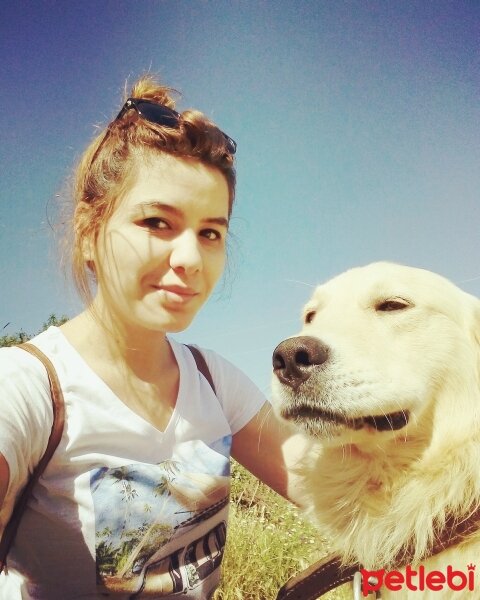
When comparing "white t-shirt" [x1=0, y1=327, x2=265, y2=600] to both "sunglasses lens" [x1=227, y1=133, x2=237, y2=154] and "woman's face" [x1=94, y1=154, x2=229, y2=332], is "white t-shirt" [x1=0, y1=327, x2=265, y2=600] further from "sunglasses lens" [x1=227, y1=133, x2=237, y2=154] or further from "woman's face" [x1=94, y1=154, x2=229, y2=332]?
"sunglasses lens" [x1=227, y1=133, x2=237, y2=154]

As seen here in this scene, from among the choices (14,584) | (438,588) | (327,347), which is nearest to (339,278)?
(327,347)

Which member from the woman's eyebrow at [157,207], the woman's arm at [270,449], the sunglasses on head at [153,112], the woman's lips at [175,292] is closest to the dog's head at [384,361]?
the woman's lips at [175,292]

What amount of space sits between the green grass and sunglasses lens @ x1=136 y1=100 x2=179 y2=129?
2.88 meters

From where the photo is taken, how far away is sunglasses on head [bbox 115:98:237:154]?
2139 mm

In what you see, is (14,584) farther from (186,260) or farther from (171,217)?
(171,217)

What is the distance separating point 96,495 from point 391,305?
1.49 meters

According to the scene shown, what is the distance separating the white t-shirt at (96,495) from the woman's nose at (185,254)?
1.80ft

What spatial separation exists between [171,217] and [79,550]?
1.31 metres

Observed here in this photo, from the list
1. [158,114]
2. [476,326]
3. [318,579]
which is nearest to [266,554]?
[318,579]

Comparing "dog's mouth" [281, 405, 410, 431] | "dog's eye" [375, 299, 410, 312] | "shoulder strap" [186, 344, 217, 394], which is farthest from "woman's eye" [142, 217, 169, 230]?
"dog's eye" [375, 299, 410, 312]

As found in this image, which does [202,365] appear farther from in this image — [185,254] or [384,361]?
[384,361]

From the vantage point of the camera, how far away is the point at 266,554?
3.34 meters

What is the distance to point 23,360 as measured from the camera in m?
1.64

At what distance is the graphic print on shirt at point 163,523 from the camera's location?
1719 millimetres
